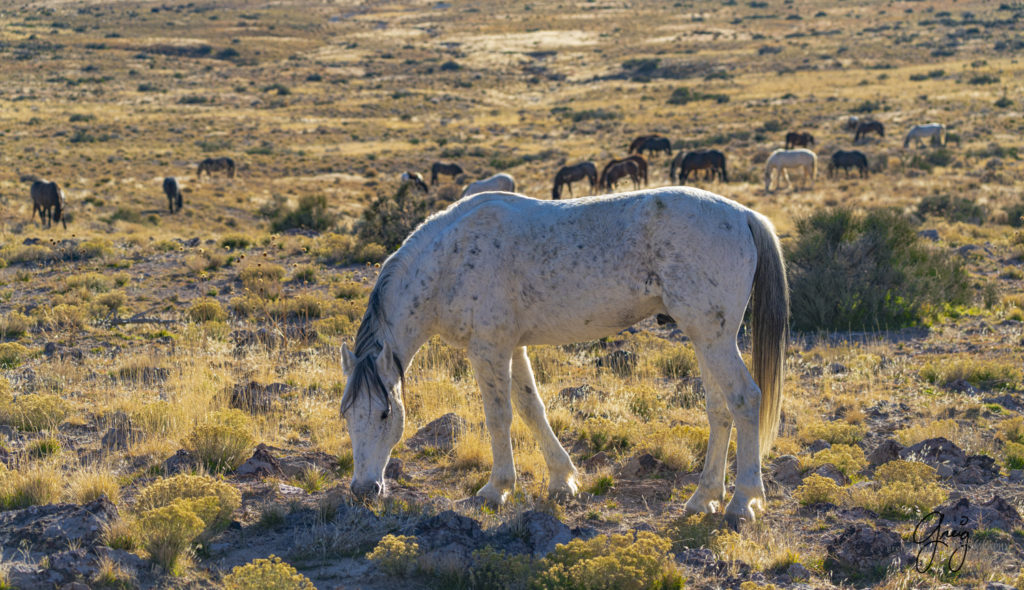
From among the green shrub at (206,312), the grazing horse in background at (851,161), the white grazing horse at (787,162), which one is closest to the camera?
the green shrub at (206,312)

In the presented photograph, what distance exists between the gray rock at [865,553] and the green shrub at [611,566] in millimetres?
1040

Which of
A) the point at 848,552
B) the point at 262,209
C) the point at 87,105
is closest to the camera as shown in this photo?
the point at 848,552

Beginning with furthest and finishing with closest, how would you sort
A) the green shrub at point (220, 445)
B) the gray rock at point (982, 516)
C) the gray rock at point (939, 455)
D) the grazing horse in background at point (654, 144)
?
1. the grazing horse in background at point (654, 144)
2. the green shrub at point (220, 445)
3. the gray rock at point (939, 455)
4. the gray rock at point (982, 516)

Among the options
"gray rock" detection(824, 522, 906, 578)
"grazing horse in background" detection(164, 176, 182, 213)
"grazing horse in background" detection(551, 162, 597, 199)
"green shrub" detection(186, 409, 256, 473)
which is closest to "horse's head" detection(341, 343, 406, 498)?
"green shrub" detection(186, 409, 256, 473)

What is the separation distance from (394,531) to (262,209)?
76.3ft

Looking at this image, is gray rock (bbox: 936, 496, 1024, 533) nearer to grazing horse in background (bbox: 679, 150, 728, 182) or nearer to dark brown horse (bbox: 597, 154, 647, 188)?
dark brown horse (bbox: 597, 154, 647, 188)

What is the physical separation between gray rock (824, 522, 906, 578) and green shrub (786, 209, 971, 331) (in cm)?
627

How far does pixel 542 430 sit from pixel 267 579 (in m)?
2.33

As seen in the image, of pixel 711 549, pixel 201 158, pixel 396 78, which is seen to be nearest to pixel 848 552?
pixel 711 549

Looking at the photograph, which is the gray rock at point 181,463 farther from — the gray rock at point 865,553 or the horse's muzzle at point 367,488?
the gray rock at point 865,553

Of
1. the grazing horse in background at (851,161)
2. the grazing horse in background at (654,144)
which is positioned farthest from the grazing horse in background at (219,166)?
the grazing horse in background at (851,161)

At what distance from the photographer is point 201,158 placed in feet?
139

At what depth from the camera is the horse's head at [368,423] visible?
16.9 ft

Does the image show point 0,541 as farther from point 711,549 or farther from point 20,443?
point 711,549
